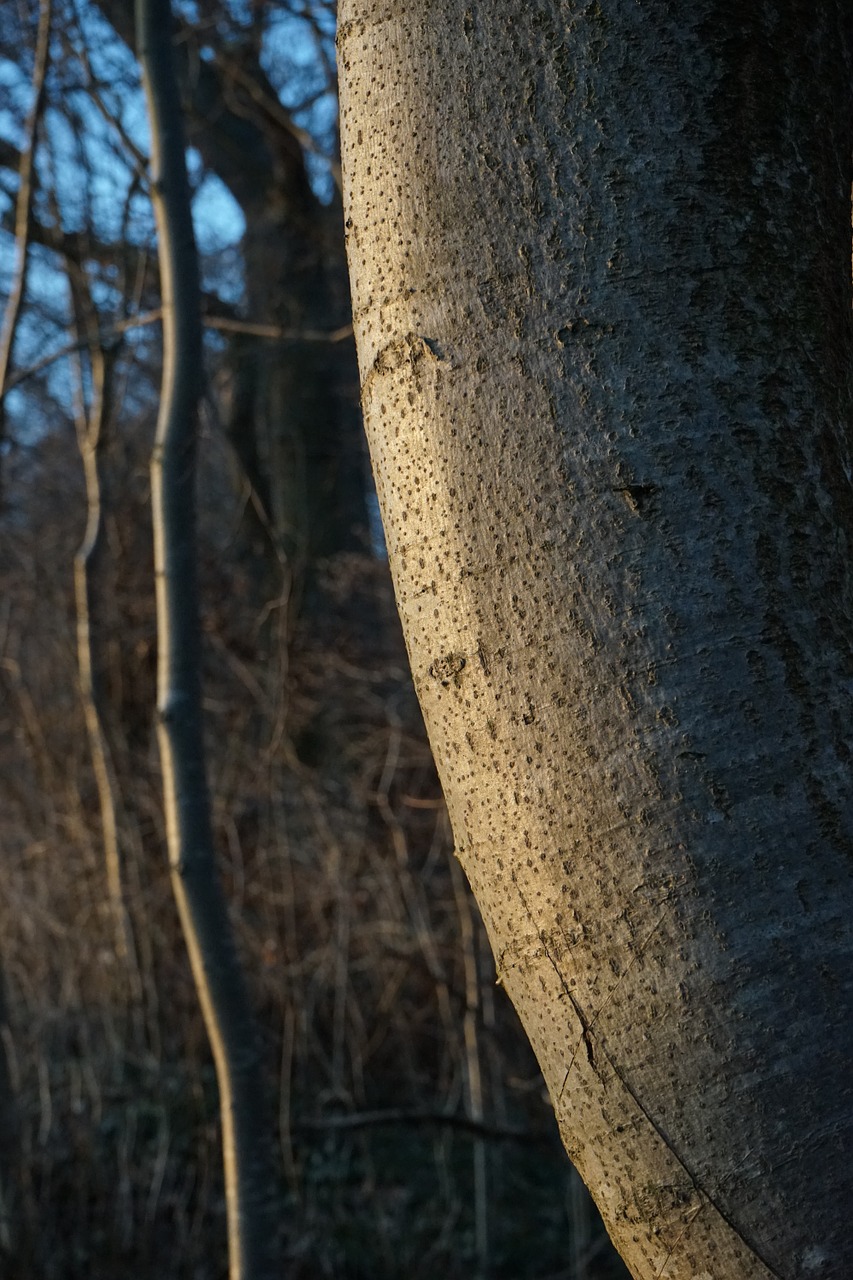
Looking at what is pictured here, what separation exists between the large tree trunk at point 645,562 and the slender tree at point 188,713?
1567mm

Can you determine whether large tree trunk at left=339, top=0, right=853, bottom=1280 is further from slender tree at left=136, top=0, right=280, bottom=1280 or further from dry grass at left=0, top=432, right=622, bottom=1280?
dry grass at left=0, top=432, right=622, bottom=1280

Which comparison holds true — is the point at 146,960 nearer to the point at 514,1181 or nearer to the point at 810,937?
the point at 514,1181

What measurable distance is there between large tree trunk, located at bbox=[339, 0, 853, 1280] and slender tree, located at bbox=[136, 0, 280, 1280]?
1567mm

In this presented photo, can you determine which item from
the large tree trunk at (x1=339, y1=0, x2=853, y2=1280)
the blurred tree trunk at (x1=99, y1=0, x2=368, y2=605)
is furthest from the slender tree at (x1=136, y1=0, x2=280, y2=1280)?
the blurred tree trunk at (x1=99, y1=0, x2=368, y2=605)

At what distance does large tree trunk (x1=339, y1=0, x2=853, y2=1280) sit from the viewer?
742 millimetres

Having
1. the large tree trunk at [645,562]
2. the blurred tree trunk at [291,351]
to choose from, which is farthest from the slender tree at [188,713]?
the blurred tree trunk at [291,351]

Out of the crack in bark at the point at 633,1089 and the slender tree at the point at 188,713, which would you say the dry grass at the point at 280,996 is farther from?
the crack in bark at the point at 633,1089

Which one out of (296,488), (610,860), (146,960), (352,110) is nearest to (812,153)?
(352,110)

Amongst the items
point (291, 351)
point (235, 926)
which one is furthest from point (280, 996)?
point (291, 351)

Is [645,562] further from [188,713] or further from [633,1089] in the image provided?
[188,713]

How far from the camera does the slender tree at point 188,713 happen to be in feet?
7.54

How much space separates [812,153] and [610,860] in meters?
0.56

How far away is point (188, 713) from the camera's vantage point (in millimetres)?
2408

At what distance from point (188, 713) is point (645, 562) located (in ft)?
5.81
